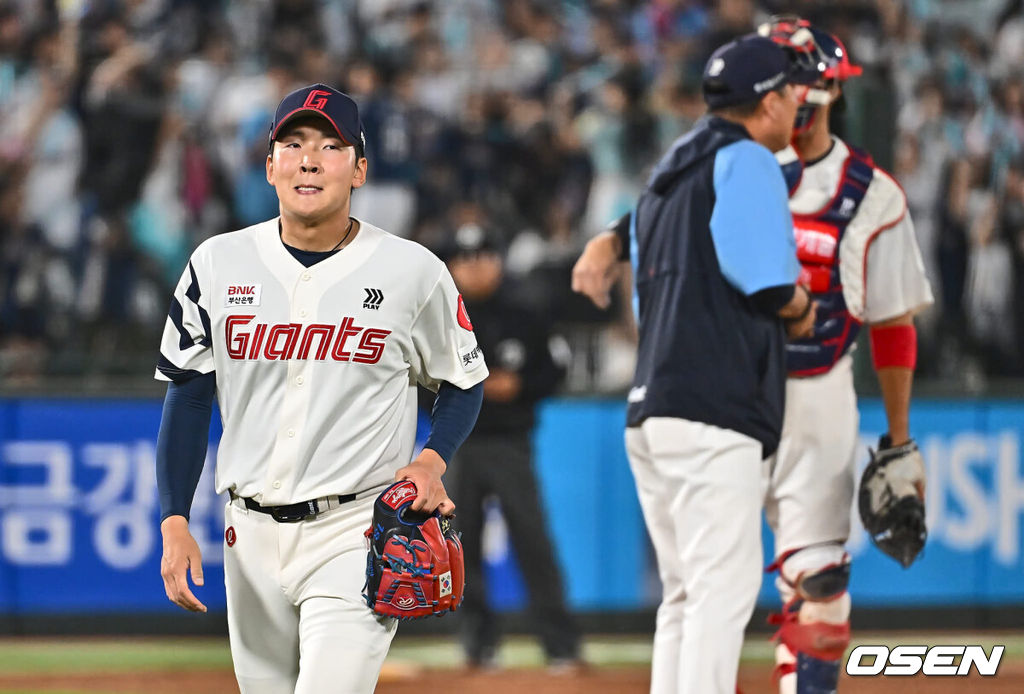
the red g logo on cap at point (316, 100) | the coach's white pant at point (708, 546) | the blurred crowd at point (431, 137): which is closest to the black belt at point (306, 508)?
the red g logo on cap at point (316, 100)

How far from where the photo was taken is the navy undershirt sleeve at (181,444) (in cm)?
376

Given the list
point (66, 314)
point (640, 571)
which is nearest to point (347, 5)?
point (66, 314)

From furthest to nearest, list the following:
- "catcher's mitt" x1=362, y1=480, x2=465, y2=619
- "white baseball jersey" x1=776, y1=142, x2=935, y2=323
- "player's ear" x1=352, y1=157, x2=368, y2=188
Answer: "white baseball jersey" x1=776, y1=142, x2=935, y2=323
"player's ear" x1=352, y1=157, x2=368, y2=188
"catcher's mitt" x1=362, y1=480, x2=465, y2=619

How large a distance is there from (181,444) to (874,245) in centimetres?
272

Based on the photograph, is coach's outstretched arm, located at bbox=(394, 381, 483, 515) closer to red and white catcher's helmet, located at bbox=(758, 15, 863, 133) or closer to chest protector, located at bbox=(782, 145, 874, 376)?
chest protector, located at bbox=(782, 145, 874, 376)

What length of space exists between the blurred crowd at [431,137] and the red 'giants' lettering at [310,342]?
19.4 ft

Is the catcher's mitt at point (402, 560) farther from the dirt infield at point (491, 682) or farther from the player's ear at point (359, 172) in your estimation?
the dirt infield at point (491, 682)

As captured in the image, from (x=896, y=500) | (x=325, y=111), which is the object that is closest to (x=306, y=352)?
(x=325, y=111)

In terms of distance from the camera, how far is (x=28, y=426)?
31.3ft

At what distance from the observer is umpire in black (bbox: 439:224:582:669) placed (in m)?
8.80

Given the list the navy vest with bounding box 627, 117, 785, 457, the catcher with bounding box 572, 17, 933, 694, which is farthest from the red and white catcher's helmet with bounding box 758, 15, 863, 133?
the navy vest with bounding box 627, 117, 785, 457

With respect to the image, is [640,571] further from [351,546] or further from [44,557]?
[351,546]

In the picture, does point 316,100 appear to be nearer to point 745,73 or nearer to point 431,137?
point 745,73

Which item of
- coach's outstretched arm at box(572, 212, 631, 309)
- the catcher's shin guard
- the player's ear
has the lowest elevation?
the catcher's shin guard
